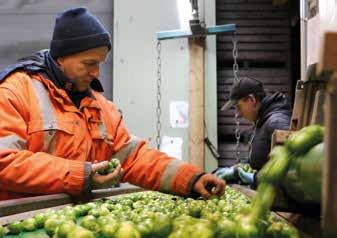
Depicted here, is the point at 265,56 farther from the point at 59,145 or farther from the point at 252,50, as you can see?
the point at 59,145

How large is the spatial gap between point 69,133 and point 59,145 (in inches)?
3.5

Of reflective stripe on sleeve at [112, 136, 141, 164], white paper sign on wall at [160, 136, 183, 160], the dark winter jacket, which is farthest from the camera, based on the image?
white paper sign on wall at [160, 136, 183, 160]

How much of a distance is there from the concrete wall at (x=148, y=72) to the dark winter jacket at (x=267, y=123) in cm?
116

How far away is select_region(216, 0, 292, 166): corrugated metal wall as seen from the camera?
6605 mm

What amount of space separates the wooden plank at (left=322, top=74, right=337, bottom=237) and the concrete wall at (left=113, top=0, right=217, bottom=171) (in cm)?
531

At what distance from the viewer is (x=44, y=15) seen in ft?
21.3

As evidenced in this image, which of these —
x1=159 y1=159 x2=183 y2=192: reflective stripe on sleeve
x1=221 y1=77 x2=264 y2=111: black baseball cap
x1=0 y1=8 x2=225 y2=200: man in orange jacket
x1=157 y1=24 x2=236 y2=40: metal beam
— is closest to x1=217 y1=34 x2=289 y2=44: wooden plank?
x1=157 y1=24 x2=236 y2=40: metal beam

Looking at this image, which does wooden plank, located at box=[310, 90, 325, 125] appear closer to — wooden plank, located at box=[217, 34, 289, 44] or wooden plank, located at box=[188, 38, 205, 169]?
wooden plank, located at box=[188, 38, 205, 169]

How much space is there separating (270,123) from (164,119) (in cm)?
177

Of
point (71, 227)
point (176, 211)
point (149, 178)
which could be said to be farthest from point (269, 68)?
point (71, 227)

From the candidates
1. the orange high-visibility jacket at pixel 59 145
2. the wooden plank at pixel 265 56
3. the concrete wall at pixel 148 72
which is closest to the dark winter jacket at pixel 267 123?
the concrete wall at pixel 148 72

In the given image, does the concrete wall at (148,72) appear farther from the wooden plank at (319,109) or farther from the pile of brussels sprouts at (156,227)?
the pile of brussels sprouts at (156,227)

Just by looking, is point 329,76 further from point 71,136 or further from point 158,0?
point 158,0

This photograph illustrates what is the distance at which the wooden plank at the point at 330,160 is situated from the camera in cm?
94
